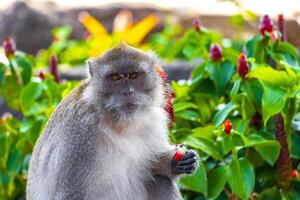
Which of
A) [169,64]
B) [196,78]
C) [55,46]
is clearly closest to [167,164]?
[196,78]

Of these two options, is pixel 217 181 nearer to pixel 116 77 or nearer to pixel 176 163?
pixel 176 163

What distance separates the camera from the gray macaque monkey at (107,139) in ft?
16.9

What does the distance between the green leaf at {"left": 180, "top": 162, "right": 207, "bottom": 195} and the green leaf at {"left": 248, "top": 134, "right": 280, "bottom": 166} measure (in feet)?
1.26

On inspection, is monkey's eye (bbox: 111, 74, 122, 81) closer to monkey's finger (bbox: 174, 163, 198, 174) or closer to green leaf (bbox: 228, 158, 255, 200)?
monkey's finger (bbox: 174, 163, 198, 174)

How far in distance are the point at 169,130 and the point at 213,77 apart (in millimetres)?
546

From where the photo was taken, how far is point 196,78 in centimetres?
632

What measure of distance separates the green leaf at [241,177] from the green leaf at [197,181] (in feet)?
0.67

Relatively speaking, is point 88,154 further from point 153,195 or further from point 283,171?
point 283,171

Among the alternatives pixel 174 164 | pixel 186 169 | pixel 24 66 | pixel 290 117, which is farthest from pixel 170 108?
pixel 24 66

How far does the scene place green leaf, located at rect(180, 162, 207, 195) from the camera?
5598 mm

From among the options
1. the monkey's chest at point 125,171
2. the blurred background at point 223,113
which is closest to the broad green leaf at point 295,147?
the blurred background at point 223,113

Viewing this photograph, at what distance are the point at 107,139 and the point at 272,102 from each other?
1063 mm

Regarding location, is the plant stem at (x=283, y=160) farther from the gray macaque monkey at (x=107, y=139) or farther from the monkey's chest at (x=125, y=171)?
the monkey's chest at (x=125, y=171)

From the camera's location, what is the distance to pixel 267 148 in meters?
5.61
